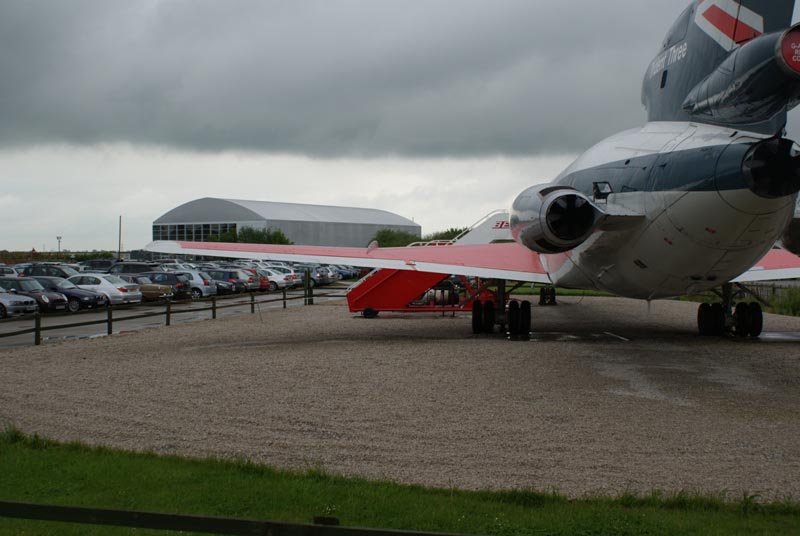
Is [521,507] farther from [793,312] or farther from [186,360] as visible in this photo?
[793,312]

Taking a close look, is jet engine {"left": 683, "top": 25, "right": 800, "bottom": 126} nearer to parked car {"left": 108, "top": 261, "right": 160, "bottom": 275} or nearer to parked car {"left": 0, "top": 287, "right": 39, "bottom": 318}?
parked car {"left": 0, "top": 287, "right": 39, "bottom": 318}

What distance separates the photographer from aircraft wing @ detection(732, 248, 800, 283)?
18031mm

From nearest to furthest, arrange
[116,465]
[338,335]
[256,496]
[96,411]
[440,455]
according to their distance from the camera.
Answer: [256,496], [116,465], [440,455], [96,411], [338,335]

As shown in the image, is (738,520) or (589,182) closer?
(738,520)

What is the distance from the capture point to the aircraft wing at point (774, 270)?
1803 centimetres

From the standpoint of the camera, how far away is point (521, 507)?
6.23 metres

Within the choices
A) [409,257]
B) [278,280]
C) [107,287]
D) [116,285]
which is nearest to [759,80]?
[409,257]

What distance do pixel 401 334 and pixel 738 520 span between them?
1559 centimetres

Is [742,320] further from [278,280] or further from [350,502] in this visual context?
[278,280]

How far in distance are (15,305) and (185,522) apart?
89.9 feet

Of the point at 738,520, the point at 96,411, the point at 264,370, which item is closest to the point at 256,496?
the point at 738,520

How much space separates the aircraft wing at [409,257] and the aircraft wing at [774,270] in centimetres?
491

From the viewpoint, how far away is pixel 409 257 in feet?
63.2

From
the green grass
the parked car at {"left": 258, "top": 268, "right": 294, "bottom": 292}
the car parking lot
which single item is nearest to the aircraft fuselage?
the green grass
